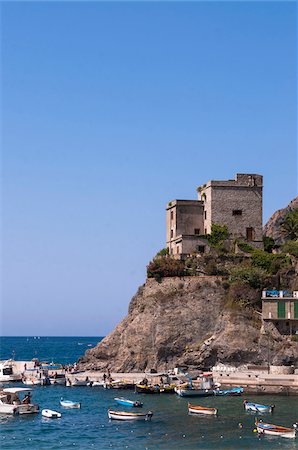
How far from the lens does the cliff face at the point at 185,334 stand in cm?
8188

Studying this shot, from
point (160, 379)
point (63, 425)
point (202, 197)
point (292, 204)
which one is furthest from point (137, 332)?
point (292, 204)

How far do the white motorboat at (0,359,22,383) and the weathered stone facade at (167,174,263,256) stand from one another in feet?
74.4

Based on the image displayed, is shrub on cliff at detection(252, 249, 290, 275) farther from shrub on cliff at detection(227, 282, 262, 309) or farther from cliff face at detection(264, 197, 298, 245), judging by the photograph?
cliff face at detection(264, 197, 298, 245)

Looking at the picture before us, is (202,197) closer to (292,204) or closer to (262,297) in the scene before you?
(262,297)

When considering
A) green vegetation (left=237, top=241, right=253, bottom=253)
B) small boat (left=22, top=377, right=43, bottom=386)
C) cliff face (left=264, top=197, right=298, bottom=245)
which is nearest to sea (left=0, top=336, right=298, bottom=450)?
small boat (left=22, top=377, right=43, bottom=386)

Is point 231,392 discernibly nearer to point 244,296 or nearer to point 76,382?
point 244,296

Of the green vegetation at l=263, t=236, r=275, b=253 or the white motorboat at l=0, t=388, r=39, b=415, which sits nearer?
the white motorboat at l=0, t=388, r=39, b=415

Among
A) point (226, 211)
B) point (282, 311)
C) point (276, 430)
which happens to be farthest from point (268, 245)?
point (276, 430)

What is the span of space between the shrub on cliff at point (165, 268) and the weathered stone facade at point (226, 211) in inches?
121

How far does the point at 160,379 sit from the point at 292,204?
10851 centimetres

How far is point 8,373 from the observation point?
9544 cm

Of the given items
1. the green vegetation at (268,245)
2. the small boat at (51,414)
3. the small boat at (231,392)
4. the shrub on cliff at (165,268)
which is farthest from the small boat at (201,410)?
the green vegetation at (268,245)

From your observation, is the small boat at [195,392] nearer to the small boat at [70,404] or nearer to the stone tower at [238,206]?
the small boat at [70,404]

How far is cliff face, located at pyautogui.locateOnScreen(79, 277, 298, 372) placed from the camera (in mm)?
81875
